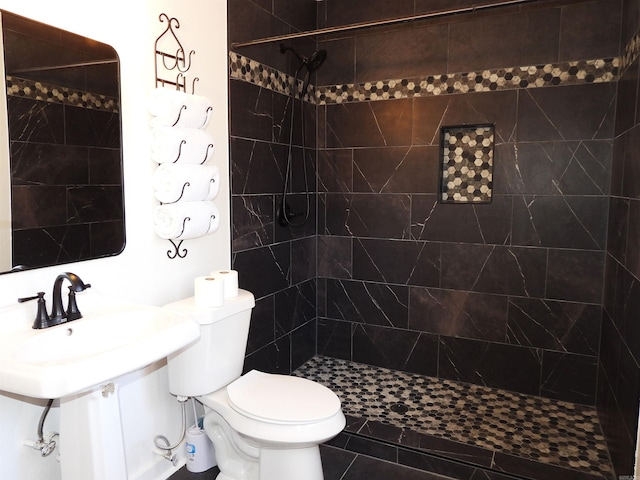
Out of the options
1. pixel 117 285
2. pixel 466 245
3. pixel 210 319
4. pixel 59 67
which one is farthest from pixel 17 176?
pixel 466 245

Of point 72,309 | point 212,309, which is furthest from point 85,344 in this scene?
point 212,309

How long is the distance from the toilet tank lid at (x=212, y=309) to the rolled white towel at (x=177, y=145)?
0.63 m

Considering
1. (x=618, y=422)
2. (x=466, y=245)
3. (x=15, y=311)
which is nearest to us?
(x=15, y=311)

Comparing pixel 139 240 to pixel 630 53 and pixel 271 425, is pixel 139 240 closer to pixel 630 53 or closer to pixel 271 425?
pixel 271 425

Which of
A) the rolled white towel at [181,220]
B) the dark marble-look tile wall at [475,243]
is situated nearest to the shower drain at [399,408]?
the dark marble-look tile wall at [475,243]

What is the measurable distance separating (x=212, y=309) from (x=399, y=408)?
1.49 metres

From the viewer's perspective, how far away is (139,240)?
2086mm

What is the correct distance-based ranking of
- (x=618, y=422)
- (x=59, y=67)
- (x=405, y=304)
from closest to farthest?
(x=59, y=67) < (x=618, y=422) < (x=405, y=304)

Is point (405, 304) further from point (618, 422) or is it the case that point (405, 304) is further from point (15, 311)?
point (15, 311)

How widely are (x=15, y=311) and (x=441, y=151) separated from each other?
2563 millimetres

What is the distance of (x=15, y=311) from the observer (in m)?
1.58

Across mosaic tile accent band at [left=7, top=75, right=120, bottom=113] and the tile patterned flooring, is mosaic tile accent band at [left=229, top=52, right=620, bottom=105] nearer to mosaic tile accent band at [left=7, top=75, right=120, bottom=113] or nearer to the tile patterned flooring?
mosaic tile accent band at [left=7, top=75, right=120, bottom=113]

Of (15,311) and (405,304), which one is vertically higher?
(15,311)

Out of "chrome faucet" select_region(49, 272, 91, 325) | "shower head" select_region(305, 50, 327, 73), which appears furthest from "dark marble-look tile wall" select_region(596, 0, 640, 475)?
"chrome faucet" select_region(49, 272, 91, 325)
